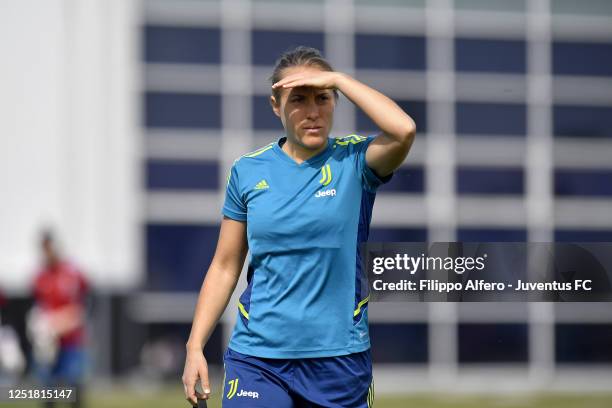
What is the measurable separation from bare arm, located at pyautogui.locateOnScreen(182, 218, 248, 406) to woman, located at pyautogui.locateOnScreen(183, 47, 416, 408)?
0.02 metres

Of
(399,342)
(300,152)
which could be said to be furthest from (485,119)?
(300,152)

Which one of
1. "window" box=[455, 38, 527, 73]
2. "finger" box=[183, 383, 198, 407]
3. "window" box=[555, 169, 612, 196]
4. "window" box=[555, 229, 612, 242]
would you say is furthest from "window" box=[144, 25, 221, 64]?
"finger" box=[183, 383, 198, 407]

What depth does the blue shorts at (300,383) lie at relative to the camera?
367 cm

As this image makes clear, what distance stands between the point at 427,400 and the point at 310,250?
31.9 ft

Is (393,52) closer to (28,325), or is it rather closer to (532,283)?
(28,325)

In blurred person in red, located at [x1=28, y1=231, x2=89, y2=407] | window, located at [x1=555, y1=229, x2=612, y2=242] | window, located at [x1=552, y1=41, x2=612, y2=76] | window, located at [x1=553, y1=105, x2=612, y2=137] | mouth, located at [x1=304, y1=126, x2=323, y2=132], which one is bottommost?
blurred person in red, located at [x1=28, y1=231, x2=89, y2=407]

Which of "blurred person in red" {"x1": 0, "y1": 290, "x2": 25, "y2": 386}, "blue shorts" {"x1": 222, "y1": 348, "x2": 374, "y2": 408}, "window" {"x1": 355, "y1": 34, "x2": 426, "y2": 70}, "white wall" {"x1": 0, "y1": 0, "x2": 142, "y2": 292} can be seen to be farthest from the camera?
"window" {"x1": 355, "y1": 34, "x2": 426, "y2": 70}

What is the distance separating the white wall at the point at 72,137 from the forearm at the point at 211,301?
11.8 m

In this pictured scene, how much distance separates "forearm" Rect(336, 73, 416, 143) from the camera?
3.58 metres

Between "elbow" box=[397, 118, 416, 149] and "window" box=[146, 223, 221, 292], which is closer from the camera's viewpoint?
"elbow" box=[397, 118, 416, 149]

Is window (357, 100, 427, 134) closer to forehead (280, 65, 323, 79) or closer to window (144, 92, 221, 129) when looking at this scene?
window (144, 92, 221, 129)

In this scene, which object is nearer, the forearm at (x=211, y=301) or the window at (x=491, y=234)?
the forearm at (x=211, y=301)

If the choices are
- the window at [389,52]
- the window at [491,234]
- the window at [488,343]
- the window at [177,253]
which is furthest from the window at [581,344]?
the window at [177,253]

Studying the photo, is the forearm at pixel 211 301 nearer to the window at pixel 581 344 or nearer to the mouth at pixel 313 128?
the mouth at pixel 313 128
